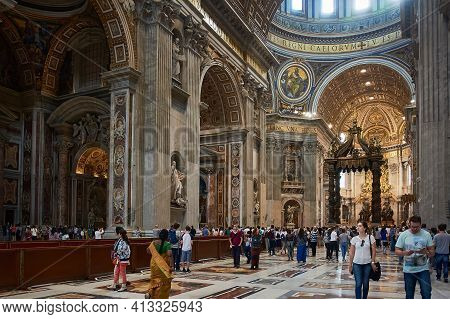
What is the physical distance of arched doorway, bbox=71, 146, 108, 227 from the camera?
61.1 ft

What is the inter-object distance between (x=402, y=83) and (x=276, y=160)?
1227 centimetres

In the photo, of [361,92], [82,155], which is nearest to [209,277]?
[82,155]

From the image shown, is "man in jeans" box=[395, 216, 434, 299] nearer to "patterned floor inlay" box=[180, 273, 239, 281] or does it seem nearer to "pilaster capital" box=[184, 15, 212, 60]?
"patterned floor inlay" box=[180, 273, 239, 281]

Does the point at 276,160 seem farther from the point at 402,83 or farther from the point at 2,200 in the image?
the point at 2,200

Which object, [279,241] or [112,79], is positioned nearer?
[112,79]

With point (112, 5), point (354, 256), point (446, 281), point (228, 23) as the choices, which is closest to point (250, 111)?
point (228, 23)

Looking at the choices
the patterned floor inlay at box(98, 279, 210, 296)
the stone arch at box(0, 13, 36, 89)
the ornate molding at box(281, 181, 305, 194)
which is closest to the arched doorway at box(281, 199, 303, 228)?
the ornate molding at box(281, 181, 305, 194)

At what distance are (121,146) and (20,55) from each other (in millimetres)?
6038

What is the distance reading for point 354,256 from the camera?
21.7 feet

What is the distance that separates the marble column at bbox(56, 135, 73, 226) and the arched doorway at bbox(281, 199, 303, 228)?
22124 mm

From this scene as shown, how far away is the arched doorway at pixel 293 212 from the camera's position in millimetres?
38219

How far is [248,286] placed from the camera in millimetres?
9367

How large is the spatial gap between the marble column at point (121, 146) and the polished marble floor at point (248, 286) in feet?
11.2

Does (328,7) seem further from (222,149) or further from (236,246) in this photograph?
(236,246)
